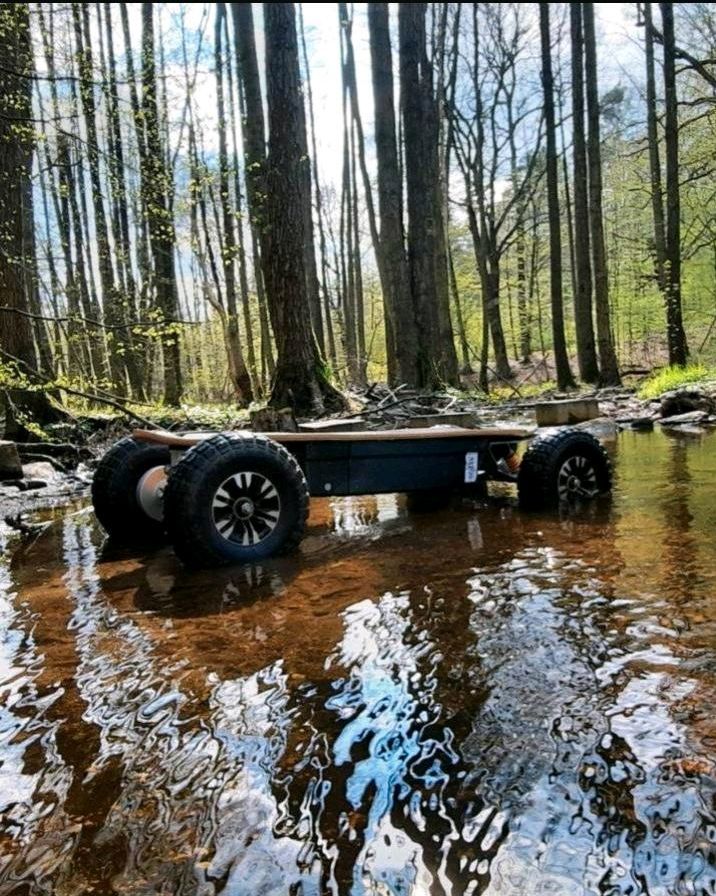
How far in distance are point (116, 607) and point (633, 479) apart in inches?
188

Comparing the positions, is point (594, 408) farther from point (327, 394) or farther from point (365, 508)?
point (365, 508)

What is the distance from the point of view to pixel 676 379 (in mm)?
14828

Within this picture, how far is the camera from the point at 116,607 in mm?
3365

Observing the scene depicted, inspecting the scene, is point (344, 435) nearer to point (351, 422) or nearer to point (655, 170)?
point (351, 422)

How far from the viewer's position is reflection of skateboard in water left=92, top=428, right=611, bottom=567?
392 cm

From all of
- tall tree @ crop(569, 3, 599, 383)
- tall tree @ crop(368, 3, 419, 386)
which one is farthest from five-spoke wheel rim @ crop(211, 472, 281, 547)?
tall tree @ crop(569, 3, 599, 383)

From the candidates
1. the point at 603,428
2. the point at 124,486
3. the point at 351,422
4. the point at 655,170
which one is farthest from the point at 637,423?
the point at 655,170

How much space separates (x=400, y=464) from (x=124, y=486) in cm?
199

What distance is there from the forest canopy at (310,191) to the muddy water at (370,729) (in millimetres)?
2955

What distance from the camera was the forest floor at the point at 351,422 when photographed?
755 cm

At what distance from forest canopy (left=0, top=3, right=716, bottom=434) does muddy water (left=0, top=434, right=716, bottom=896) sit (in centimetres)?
295

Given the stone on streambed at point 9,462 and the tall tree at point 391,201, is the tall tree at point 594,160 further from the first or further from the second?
the stone on streambed at point 9,462

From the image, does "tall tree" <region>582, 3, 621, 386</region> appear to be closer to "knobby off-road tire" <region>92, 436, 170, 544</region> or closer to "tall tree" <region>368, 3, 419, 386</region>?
"tall tree" <region>368, 3, 419, 386</region>

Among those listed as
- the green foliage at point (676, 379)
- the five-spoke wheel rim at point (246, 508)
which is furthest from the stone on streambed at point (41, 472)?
the green foliage at point (676, 379)
